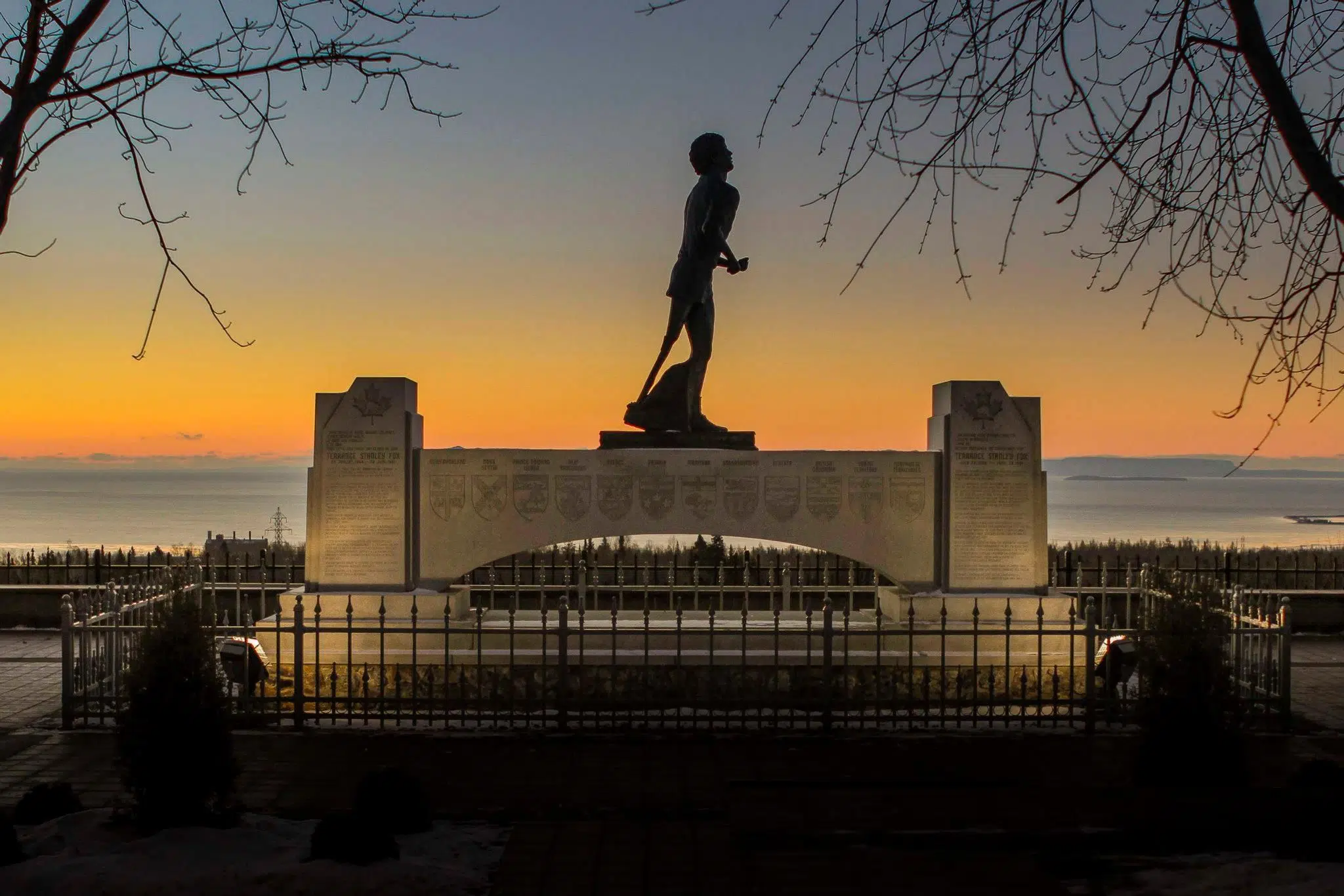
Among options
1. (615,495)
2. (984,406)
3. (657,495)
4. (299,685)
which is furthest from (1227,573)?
(299,685)

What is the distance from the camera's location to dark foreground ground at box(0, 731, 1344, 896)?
193 inches

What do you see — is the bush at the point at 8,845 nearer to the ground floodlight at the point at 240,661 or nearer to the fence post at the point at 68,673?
the fence post at the point at 68,673

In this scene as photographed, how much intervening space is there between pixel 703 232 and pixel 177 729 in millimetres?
8008

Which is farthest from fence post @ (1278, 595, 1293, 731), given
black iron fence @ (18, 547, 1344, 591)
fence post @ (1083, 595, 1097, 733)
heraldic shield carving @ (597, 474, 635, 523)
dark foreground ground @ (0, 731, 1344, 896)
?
heraldic shield carving @ (597, 474, 635, 523)

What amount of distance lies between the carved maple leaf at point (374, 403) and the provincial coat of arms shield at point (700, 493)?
3203mm

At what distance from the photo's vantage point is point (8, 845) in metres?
5.21

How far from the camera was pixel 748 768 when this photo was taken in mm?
7703

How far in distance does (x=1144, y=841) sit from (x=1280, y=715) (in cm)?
496

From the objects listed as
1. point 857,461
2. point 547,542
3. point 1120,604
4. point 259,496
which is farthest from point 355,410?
point 259,496

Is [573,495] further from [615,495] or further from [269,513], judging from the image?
[269,513]

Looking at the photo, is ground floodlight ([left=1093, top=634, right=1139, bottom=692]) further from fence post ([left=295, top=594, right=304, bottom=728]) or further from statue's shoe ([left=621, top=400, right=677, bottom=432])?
fence post ([left=295, top=594, right=304, bottom=728])

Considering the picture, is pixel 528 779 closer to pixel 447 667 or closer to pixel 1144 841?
pixel 447 667

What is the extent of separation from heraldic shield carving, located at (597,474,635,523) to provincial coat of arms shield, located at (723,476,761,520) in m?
1.00

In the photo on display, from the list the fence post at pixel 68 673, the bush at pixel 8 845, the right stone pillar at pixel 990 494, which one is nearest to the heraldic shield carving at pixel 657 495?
the right stone pillar at pixel 990 494
